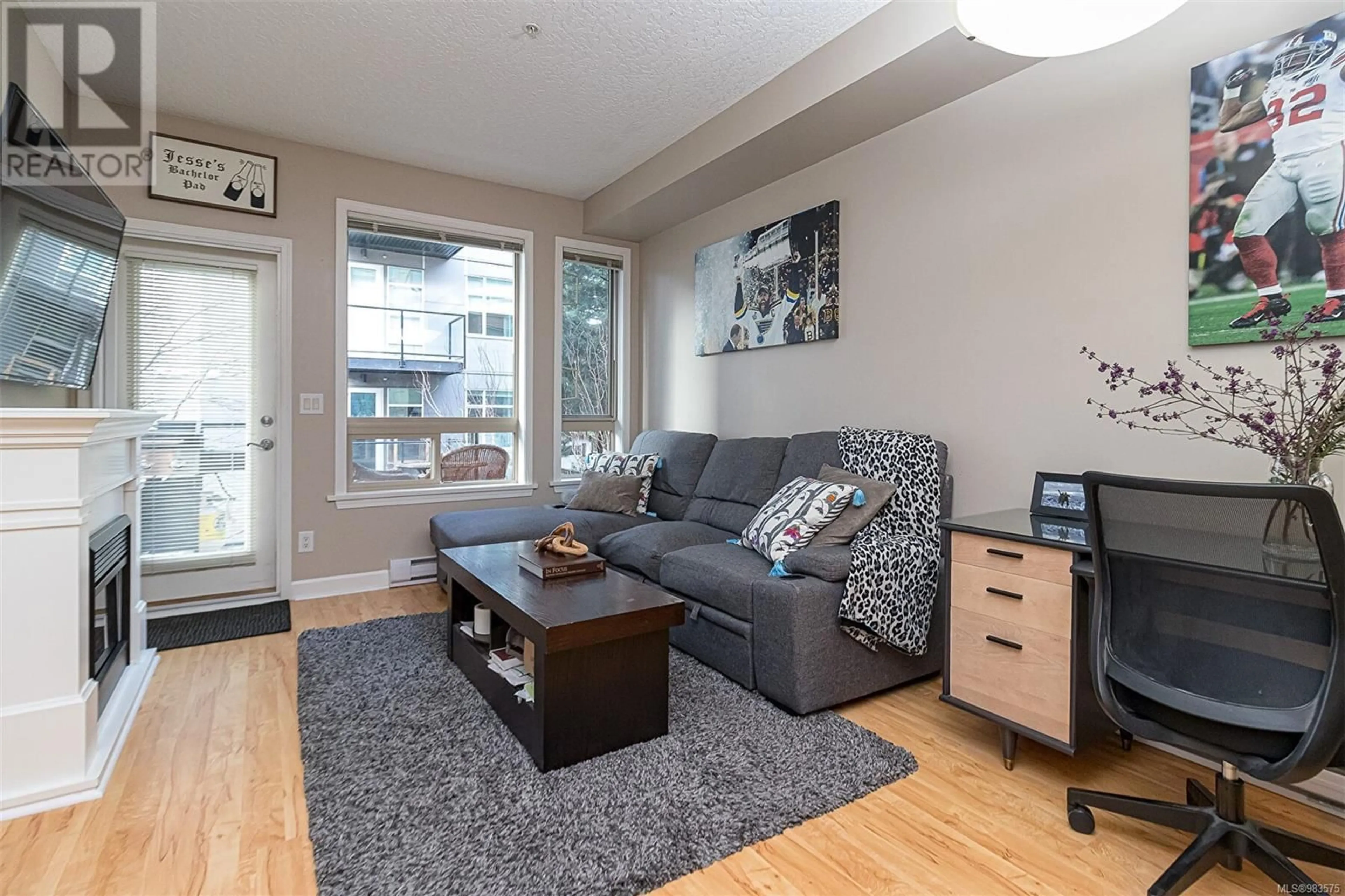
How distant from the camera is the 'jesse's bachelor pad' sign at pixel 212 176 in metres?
3.24

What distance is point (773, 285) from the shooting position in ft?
11.7

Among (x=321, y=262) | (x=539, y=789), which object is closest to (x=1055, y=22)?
(x=539, y=789)

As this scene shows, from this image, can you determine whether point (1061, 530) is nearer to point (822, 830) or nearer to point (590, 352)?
point (822, 830)

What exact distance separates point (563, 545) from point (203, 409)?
2.40 metres

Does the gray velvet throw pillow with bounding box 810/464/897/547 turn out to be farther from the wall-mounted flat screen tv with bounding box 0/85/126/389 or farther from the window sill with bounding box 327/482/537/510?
→ the wall-mounted flat screen tv with bounding box 0/85/126/389

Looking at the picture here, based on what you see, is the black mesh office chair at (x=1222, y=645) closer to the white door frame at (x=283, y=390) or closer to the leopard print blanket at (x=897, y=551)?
the leopard print blanket at (x=897, y=551)

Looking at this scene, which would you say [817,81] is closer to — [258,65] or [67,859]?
[258,65]

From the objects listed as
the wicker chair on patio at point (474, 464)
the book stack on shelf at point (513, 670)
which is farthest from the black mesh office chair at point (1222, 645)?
the wicker chair on patio at point (474, 464)

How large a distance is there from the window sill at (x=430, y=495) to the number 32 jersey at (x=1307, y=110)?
3908mm

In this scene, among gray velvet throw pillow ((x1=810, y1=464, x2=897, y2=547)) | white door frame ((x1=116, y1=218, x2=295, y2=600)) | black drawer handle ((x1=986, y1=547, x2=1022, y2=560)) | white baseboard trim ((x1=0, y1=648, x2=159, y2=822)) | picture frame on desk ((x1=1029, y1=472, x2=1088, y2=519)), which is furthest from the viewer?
white door frame ((x1=116, y1=218, x2=295, y2=600))

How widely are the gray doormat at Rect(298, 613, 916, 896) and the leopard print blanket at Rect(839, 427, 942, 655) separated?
1.24 feet

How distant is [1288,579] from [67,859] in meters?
2.69

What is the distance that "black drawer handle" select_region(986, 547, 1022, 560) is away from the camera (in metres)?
1.83

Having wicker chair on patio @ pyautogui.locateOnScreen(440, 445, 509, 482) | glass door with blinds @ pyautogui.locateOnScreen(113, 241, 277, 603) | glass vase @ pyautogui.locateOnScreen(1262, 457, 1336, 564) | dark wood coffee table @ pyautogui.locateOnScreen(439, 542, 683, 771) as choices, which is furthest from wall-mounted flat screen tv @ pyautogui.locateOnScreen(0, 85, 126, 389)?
glass vase @ pyautogui.locateOnScreen(1262, 457, 1336, 564)
